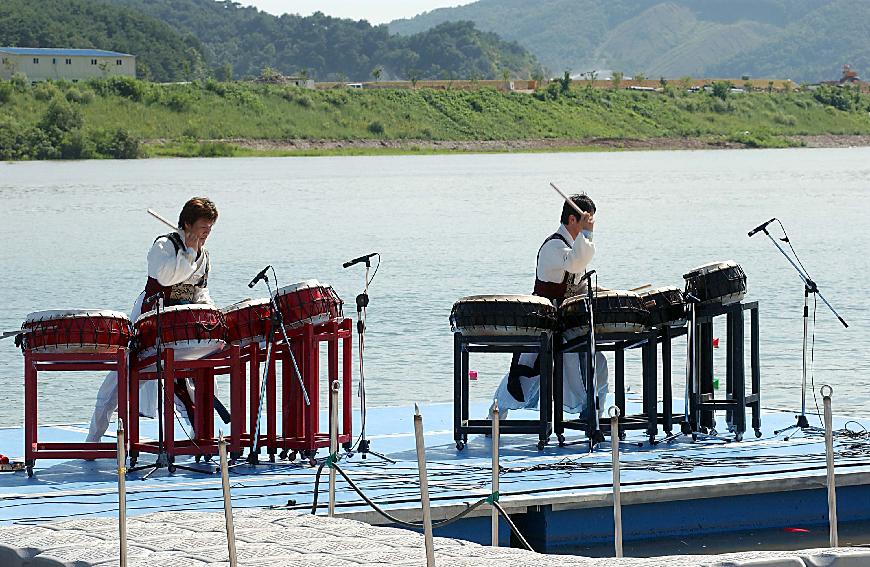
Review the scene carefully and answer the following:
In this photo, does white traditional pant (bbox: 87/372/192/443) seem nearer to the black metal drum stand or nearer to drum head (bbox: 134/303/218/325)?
drum head (bbox: 134/303/218/325)

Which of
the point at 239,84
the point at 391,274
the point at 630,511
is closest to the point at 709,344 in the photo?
the point at 630,511

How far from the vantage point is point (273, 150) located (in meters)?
82.9

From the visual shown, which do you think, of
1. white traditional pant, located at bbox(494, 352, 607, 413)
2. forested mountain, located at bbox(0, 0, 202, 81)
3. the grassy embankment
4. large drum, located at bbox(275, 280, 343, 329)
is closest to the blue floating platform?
white traditional pant, located at bbox(494, 352, 607, 413)

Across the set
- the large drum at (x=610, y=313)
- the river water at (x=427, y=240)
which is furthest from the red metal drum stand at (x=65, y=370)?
Result: the river water at (x=427, y=240)

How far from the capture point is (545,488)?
8359mm

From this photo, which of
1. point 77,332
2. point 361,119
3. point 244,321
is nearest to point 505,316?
point 244,321

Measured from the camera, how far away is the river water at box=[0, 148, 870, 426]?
1647 cm

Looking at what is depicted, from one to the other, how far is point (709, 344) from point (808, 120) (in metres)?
99.3

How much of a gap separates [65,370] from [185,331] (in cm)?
65

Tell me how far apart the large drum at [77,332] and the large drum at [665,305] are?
9.40 ft

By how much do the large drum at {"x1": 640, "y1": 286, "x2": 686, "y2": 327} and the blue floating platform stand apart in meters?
0.69

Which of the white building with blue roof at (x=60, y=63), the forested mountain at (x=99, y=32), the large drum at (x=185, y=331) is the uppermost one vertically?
the forested mountain at (x=99, y=32)

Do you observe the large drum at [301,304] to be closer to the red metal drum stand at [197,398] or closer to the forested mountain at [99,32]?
the red metal drum stand at [197,398]

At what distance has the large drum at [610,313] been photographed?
946 centimetres
